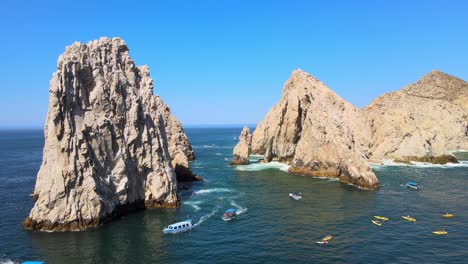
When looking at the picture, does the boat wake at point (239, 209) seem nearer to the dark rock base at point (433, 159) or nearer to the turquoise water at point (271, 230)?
the turquoise water at point (271, 230)

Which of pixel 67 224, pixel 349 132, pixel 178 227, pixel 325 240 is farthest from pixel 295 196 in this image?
pixel 67 224

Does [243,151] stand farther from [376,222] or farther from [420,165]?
[376,222]

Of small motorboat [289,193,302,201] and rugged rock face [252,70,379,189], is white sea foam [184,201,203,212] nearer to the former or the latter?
small motorboat [289,193,302,201]

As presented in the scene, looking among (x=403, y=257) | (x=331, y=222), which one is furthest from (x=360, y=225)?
(x=403, y=257)

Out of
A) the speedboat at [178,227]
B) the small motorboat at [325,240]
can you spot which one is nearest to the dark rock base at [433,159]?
the small motorboat at [325,240]

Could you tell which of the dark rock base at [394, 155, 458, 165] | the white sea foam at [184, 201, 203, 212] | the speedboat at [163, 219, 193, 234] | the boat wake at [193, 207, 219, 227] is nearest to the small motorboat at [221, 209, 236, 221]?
the boat wake at [193, 207, 219, 227]

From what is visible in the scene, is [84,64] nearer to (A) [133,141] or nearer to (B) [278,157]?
(A) [133,141]
